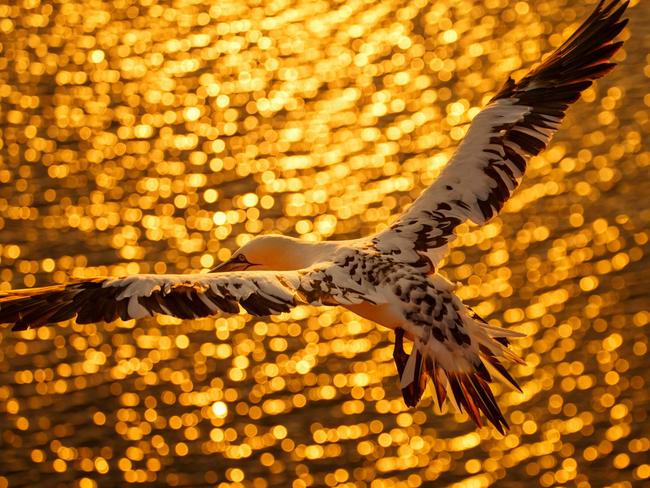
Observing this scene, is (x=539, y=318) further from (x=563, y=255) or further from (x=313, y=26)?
(x=313, y=26)

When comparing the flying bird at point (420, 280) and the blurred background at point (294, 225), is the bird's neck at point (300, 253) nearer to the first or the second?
the flying bird at point (420, 280)

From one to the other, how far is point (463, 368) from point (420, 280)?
0.49m

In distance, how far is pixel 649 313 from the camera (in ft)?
48.5

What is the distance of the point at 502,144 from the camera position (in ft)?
27.1

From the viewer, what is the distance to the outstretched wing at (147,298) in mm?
6523

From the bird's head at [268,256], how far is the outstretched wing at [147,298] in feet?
3.50

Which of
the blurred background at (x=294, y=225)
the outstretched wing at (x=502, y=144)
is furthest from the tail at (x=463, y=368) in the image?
the blurred background at (x=294, y=225)

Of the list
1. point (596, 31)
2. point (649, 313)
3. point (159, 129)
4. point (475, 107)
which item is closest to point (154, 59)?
point (159, 129)

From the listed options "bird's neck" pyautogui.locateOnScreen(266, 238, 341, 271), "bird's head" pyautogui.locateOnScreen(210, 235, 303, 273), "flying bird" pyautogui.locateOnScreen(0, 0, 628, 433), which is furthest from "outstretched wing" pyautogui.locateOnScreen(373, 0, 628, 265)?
"bird's head" pyautogui.locateOnScreen(210, 235, 303, 273)

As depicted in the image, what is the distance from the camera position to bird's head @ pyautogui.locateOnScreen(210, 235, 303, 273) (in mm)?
7852

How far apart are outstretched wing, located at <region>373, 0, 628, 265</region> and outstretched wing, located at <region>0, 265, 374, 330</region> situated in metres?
1.09

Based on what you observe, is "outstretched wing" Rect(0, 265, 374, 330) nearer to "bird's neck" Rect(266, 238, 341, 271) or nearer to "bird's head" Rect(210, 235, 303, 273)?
"bird's neck" Rect(266, 238, 341, 271)

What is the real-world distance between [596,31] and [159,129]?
12.7m

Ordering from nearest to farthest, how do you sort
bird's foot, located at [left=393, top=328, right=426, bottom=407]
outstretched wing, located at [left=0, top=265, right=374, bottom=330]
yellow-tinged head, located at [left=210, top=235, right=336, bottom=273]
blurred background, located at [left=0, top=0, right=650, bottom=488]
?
1. outstretched wing, located at [left=0, top=265, right=374, bottom=330]
2. bird's foot, located at [left=393, top=328, right=426, bottom=407]
3. yellow-tinged head, located at [left=210, top=235, right=336, bottom=273]
4. blurred background, located at [left=0, top=0, right=650, bottom=488]
